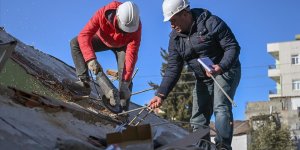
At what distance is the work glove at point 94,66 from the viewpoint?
6645 millimetres

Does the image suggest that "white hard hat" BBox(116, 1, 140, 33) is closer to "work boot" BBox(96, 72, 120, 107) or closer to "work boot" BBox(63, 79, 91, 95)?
"work boot" BBox(96, 72, 120, 107)

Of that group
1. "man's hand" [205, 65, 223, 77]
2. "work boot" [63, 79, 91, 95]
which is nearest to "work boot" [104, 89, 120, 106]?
"work boot" [63, 79, 91, 95]

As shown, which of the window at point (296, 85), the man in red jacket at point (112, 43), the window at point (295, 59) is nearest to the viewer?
the man in red jacket at point (112, 43)

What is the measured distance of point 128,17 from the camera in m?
6.72

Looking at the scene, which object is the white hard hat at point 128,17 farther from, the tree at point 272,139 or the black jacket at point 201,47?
the tree at point 272,139

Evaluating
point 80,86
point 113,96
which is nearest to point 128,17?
point 113,96

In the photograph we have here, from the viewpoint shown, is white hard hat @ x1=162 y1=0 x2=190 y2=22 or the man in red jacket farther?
the man in red jacket

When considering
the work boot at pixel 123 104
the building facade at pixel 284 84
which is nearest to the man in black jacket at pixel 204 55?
the work boot at pixel 123 104

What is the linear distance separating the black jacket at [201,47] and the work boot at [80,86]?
1933 millimetres

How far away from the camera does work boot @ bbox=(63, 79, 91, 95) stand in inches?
281

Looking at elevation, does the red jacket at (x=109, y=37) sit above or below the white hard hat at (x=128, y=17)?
below

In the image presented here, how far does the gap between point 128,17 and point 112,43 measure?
0.56 m

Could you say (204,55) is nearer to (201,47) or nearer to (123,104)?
(201,47)

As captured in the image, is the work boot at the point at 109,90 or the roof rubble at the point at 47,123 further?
the work boot at the point at 109,90
